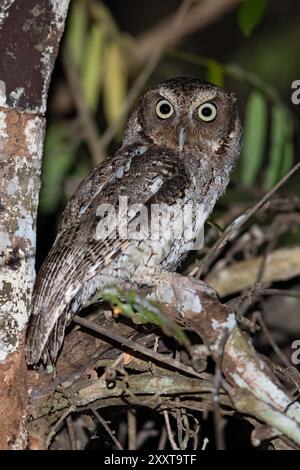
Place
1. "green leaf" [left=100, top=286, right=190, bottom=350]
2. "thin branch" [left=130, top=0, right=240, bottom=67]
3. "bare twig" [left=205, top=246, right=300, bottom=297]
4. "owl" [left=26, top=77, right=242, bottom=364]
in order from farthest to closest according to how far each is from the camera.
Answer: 1. "thin branch" [left=130, top=0, right=240, bottom=67]
2. "bare twig" [left=205, top=246, right=300, bottom=297]
3. "owl" [left=26, top=77, right=242, bottom=364]
4. "green leaf" [left=100, top=286, right=190, bottom=350]

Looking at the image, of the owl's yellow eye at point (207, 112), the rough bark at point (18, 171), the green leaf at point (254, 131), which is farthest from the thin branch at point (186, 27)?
the rough bark at point (18, 171)

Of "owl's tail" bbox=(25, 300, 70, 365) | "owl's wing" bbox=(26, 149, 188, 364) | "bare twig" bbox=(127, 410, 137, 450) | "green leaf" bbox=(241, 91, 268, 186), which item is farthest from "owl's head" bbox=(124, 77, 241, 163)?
"bare twig" bbox=(127, 410, 137, 450)

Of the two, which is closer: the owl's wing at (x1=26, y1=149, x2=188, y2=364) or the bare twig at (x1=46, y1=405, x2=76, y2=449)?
the bare twig at (x1=46, y1=405, x2=76, y2=449)

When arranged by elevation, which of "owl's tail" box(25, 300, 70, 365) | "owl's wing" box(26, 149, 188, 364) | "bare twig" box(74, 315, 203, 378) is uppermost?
"owl's wing" box(26, 149, 188, 364)

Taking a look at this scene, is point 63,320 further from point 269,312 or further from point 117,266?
point 269,312

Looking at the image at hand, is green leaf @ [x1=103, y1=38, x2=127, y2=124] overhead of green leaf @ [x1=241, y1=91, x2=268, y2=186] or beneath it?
overhead

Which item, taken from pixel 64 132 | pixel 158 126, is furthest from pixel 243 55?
pixel 158 126

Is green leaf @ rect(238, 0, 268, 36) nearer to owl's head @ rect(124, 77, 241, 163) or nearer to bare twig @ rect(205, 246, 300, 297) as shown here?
owl's head @ rect(124, 77, 241, 163)

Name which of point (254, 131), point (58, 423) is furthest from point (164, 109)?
point (58, 423)
